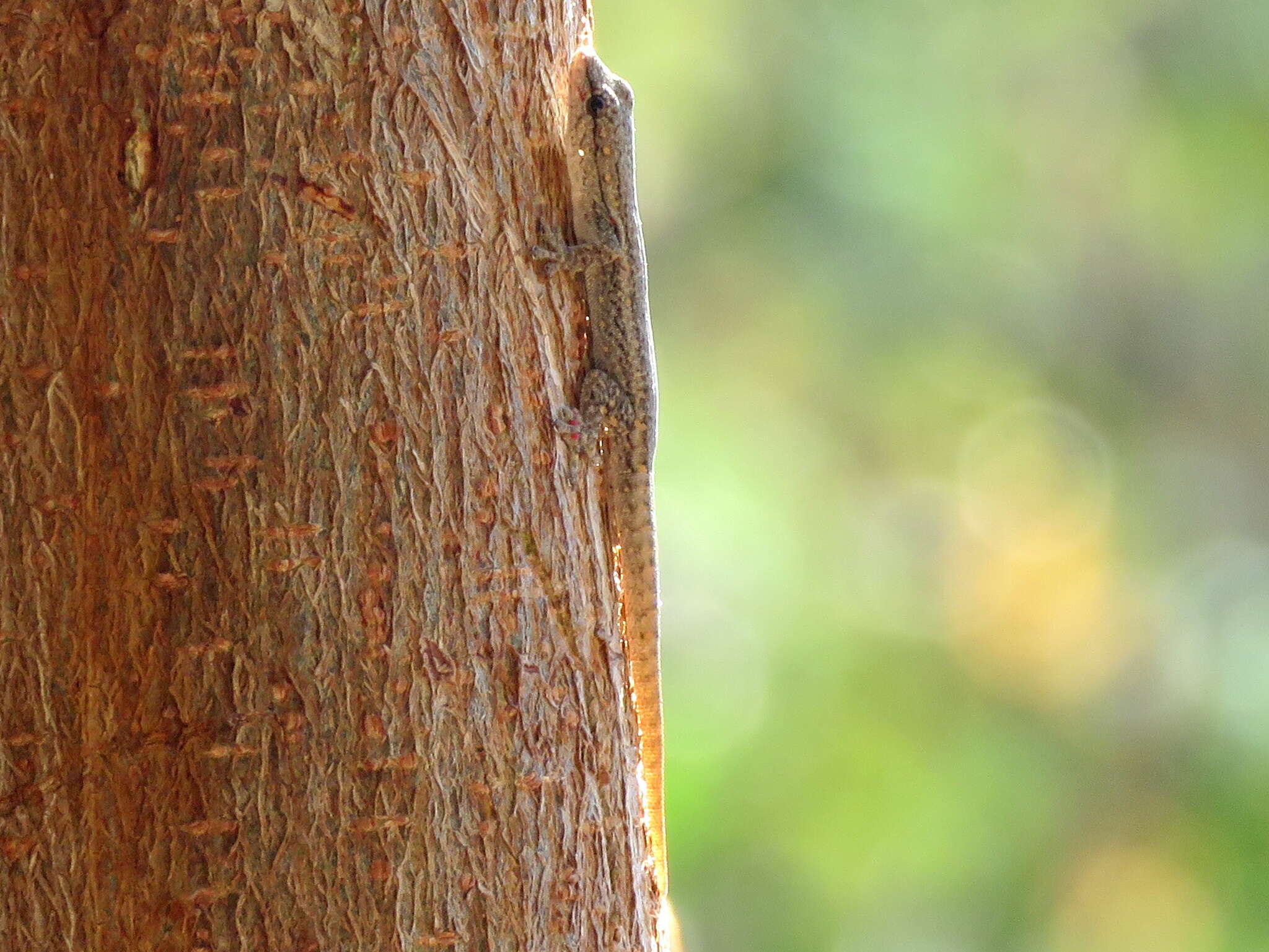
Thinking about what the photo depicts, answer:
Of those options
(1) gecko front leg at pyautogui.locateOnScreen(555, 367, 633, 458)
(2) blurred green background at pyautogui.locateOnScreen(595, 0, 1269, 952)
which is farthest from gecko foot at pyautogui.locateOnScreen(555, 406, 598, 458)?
(2) blurred green background at pyautogui.locateOnScreen(595, 0, 1269, 952)

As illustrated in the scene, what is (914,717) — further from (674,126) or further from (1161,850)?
(674,126)

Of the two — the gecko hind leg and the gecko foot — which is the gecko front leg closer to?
the gecko foot

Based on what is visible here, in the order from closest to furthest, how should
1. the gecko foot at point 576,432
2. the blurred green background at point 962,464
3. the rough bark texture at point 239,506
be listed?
the rough bark texture at point 239,506
the gecko foot at point 576,432
the blurred green background at point 962,464

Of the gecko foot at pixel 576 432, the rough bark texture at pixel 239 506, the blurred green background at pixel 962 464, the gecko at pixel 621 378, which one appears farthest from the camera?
the blurred green background at pixel 962 464

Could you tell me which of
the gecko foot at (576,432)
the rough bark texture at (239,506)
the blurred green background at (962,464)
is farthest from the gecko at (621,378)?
the blurred green background at (962,464)

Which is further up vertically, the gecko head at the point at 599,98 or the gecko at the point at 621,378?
the gecko head at the point at 599,98

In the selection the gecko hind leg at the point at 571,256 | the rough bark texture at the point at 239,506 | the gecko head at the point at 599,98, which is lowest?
the rough bark texture at the point at 239,506

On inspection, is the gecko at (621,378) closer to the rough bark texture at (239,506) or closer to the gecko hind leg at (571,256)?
the gecko hind leg at (571,256)
